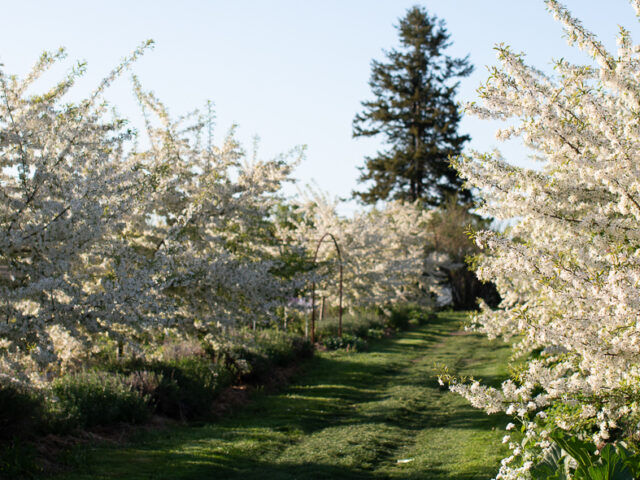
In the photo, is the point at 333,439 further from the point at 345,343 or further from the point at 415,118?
the point at 415,118

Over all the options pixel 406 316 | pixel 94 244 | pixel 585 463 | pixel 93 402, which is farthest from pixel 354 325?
pixel 585 463

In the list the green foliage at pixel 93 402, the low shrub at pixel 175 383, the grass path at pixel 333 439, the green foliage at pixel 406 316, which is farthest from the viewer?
the green foliage at pixel 406 316

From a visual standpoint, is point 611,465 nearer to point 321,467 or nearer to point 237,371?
point 321,467

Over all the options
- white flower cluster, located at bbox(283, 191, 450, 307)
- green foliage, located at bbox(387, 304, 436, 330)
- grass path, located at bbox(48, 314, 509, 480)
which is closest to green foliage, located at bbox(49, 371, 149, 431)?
grass path, located at bbox(48, 314, 509, 480)

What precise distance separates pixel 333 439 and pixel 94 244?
387 cm

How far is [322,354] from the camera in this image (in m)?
15.1

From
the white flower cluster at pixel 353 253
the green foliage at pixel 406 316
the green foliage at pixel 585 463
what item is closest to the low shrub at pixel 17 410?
the green foliage at pixel 585 463

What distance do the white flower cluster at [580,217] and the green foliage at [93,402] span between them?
465 cm

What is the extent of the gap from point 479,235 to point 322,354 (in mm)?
10579

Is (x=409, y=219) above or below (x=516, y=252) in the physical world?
above

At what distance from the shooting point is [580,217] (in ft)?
18.1

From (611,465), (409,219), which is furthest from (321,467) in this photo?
(409,219)

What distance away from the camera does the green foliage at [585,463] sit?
4.27 metres

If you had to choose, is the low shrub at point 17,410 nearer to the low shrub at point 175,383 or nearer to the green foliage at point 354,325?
the low shrub at point 175,383
